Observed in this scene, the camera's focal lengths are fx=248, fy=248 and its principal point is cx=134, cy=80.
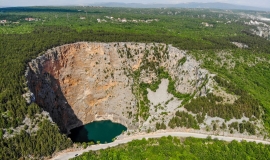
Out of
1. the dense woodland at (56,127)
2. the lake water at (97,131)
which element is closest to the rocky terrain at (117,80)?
the lake water at (97,131)

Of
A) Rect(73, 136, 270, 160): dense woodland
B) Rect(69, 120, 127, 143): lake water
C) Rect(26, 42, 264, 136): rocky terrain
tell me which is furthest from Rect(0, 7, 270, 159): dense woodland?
Rect(69, 120, 127, 143): lake water

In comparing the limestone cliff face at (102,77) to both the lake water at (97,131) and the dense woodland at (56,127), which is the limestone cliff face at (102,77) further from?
the dense woodland at (56,127)

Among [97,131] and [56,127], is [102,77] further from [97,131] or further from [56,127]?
[56,127]

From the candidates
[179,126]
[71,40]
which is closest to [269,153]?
[179,126]

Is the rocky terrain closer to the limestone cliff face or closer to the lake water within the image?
the limestone cliff face

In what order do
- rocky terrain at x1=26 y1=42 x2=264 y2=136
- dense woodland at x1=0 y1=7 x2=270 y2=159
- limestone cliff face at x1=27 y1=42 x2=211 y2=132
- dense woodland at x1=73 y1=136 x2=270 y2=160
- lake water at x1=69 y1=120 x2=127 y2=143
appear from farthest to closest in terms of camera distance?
limestone cliff face at x1=27 y1=42 x2=211 y2=132
rocky terrain at x1=26 y1=42 x2=264 y2=136
lake water at x1=69 y1=120 x2=127 y2=143
dense woodland at x1=0 y1=7 x2=270 y2=159
dense woodland at x1=73 y1=136 x2=270 y2=160

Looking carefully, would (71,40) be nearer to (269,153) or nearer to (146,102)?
(146,102)

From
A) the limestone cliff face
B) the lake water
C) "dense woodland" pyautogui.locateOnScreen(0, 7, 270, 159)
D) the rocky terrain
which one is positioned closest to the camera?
"dense woodland" pyautogui.locateOnScreen(0, 7, 270, 159)
